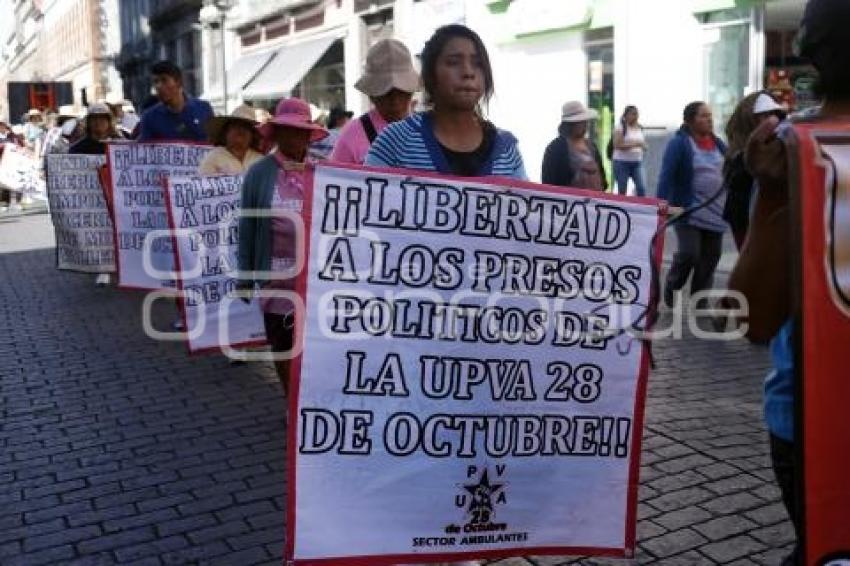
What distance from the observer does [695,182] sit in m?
7.98

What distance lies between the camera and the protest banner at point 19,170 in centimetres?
1989

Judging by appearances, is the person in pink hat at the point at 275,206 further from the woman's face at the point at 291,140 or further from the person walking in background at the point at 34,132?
the person walking in background at the point at 34,132

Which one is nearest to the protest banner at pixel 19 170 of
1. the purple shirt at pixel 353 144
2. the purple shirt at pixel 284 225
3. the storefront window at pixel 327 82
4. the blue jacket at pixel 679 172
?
the storefront window at pixel 327 82

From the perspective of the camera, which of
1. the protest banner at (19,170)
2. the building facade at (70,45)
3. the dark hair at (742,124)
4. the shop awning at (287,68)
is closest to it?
the dark hair at (742,124)

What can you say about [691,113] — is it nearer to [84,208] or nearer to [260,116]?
[260,116]

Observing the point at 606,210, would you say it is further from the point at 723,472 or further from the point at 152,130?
the point at 152,130

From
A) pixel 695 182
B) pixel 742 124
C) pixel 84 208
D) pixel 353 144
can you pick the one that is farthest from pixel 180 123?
pixel 742 124

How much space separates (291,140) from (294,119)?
114 millimetres

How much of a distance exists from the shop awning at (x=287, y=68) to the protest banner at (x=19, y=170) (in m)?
8.13

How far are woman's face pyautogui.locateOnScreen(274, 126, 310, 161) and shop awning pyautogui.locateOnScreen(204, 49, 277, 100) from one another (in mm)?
27094

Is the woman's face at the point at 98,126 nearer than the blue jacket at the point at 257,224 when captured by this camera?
No

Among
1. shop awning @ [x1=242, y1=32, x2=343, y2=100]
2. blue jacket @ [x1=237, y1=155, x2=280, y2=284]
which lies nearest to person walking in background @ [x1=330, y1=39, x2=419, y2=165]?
blue jacket @ [x1=237, y1=155, x2=280, y2=284]

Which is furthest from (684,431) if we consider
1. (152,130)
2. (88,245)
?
(88,245)

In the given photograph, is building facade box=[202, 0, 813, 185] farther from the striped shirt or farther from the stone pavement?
the striped shirt
